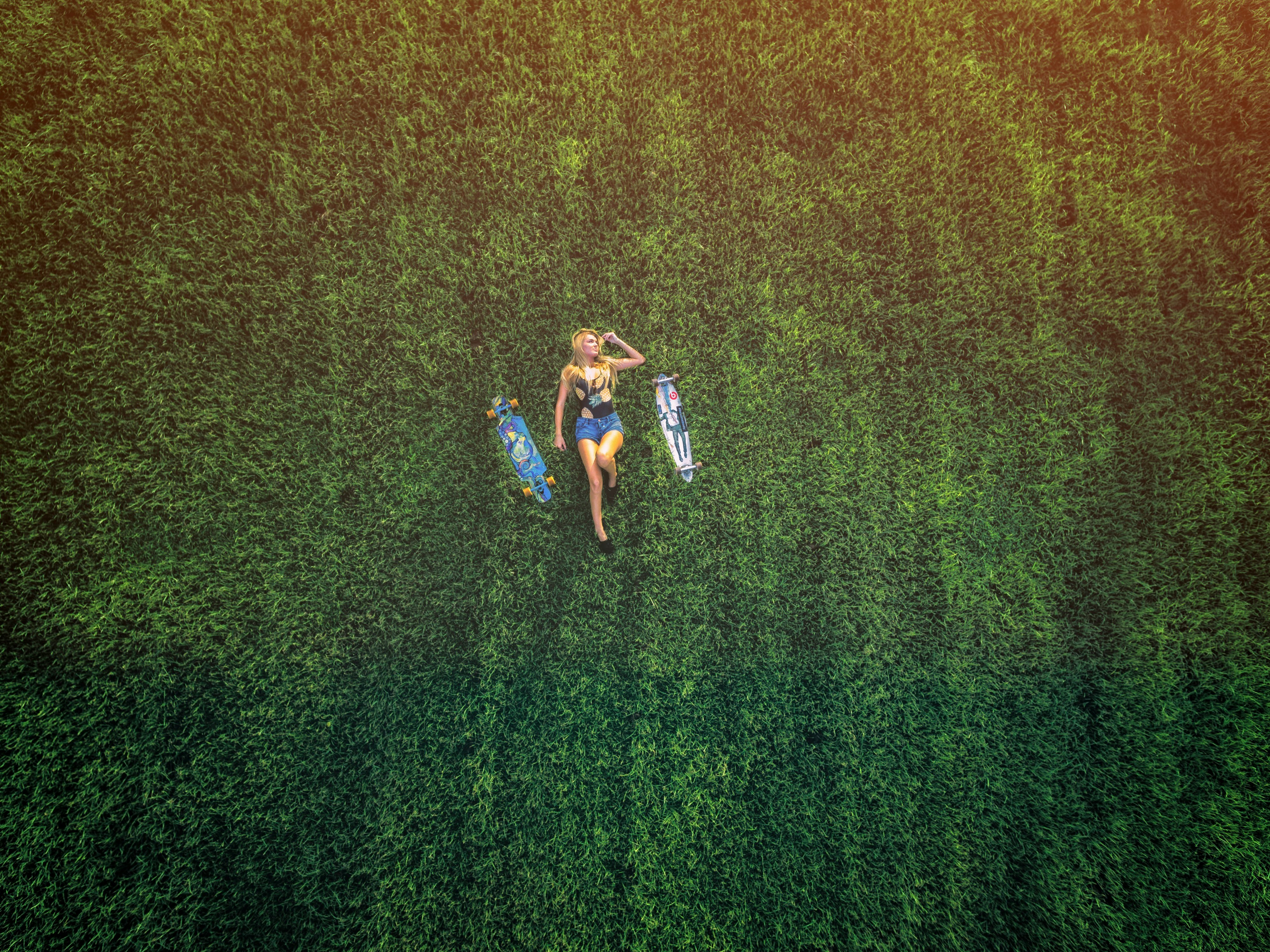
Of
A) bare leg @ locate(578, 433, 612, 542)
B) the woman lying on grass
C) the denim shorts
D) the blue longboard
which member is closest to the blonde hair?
the woman lying on grass

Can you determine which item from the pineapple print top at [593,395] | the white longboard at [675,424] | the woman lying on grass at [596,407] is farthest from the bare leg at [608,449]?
the white longboard at [675,424]

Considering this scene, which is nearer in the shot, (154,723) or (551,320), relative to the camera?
(154,723)

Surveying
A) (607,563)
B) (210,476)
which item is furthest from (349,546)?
(607,563)

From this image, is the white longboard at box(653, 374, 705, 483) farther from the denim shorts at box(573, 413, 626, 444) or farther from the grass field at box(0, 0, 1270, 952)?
the denim shorts at box(573, 413, 626, 444)

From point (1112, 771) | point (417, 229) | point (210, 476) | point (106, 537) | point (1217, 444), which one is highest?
point (417, 229)

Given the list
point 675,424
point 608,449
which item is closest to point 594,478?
point 608,449

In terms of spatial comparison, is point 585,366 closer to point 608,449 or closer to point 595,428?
point 595,428

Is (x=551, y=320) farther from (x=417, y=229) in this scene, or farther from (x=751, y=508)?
(x=751, y=508)
